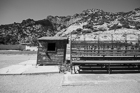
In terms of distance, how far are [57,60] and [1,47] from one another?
4412 cm

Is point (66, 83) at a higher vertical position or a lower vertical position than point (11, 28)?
lower

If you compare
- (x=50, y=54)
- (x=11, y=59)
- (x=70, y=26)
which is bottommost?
(x=11, y=59)

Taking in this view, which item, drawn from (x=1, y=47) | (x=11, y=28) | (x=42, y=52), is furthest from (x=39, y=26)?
(x=42, y=52)

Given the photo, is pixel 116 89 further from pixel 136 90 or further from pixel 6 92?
pixel 6 92

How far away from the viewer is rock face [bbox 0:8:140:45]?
134ft

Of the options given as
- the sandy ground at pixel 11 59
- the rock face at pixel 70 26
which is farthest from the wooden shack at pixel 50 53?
the rock face at pixel 70 26

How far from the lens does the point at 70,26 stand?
2454 inches

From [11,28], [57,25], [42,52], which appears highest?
[57,25]

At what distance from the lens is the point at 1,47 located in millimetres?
38219

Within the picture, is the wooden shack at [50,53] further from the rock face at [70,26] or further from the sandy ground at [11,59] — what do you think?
the rock face at [70,26]

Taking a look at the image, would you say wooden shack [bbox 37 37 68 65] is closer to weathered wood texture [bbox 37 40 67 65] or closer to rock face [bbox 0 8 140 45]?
weathered wood texture [bbox 37 40 67 65]

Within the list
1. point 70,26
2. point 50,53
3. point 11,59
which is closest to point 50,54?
point 50,53

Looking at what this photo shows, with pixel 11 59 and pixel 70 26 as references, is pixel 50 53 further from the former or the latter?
pixel 70 26

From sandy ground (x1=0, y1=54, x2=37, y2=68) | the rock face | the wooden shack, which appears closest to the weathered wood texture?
the wooden shack
